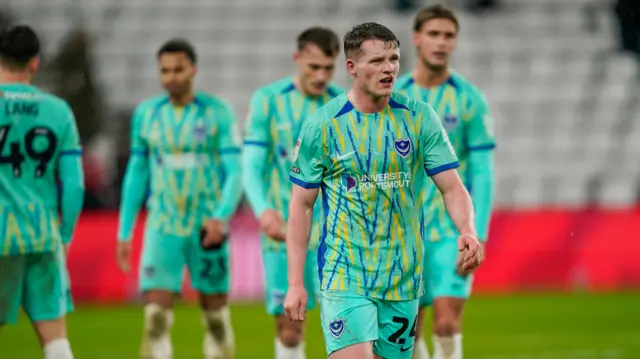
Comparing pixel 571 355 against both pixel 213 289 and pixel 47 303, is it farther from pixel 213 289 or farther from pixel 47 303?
pixel 47 303

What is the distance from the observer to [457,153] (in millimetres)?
8750

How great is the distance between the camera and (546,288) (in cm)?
1906

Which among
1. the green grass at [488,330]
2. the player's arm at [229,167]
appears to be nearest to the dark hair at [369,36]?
the player's arm at [229,167]

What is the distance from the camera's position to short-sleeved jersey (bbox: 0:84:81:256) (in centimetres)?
803

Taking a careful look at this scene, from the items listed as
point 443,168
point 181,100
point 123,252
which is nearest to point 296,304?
point 443,168

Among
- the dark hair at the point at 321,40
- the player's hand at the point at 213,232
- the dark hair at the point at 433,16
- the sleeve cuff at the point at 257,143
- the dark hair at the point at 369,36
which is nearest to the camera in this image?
the dark hair at the point at 369,36

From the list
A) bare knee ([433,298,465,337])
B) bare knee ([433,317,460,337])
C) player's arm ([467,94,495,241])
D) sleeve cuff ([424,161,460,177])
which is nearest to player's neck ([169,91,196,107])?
player's arm ([467,94,495,241])

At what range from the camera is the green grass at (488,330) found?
13.0 metres

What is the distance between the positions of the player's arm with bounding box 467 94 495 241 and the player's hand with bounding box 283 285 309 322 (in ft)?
8.47

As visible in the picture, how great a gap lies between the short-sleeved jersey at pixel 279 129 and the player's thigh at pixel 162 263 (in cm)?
103

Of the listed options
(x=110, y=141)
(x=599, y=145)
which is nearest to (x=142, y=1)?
(x=110, y=141)

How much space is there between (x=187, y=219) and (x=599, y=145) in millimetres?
15176

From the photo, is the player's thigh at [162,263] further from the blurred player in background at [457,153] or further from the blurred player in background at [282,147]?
the blurred player in background at [457,153]

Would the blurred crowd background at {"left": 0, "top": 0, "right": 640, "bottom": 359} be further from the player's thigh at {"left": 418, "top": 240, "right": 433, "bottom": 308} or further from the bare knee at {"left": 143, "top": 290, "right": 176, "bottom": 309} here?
the player's thigh at {"left": 418, "top": 240, "right": 433, "bottom": 308}
